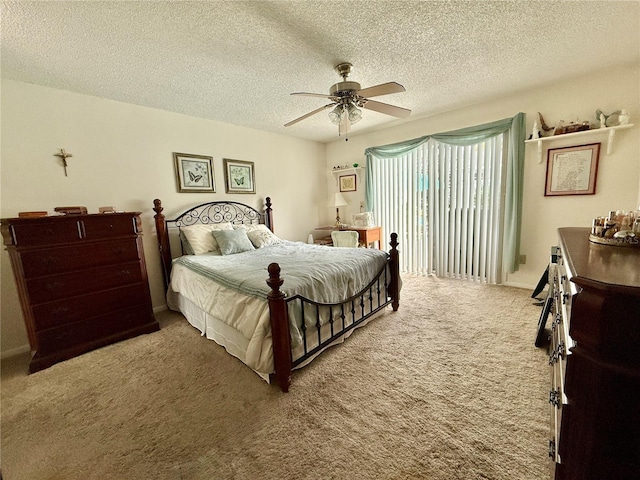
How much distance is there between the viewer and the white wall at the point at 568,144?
8.47ft

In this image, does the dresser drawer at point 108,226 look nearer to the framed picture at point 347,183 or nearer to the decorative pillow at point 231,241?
the decorative pillow at point 231,241

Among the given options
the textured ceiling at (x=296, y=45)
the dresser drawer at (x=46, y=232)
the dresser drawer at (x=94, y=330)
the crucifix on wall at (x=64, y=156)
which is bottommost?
the dresser drawer at (x=94, y=330)

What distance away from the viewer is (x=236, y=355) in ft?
6.85

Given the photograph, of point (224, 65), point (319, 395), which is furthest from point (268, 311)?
point (224, 65)

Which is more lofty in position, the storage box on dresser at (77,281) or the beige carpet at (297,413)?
the storage box on dresser at (77,281)

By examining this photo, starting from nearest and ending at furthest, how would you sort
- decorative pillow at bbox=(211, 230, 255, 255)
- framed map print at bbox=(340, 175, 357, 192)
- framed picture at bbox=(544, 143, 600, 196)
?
1. framed picture at bbox=(544, 143, 600, 196)
2. decorative pillow at bbox=(211, 230, 255, 255)
3. framed map print at bbox=(340, 175, 357, 192)

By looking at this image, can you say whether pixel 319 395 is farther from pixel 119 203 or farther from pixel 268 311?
pixel 119 203

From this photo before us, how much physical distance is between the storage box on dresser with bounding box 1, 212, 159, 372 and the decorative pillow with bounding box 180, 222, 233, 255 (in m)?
0.56

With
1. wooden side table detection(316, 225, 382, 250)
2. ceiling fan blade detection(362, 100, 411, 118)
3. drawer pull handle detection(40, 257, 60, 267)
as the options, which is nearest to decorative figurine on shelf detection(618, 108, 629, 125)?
ceiling fan blade detection(362, 100, 411, 118)

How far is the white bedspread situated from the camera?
176 cm

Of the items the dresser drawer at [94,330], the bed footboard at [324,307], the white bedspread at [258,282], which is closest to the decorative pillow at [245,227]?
the white bedspread at [258,282]

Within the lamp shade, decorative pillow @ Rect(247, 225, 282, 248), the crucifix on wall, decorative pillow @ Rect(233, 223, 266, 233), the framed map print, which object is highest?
the crucifix on wall

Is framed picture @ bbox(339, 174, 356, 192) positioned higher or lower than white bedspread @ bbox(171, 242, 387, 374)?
higher

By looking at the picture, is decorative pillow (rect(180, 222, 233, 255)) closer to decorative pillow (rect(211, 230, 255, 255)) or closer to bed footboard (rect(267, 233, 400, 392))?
decorative pillow (rect(211, 230, 255, 255))
